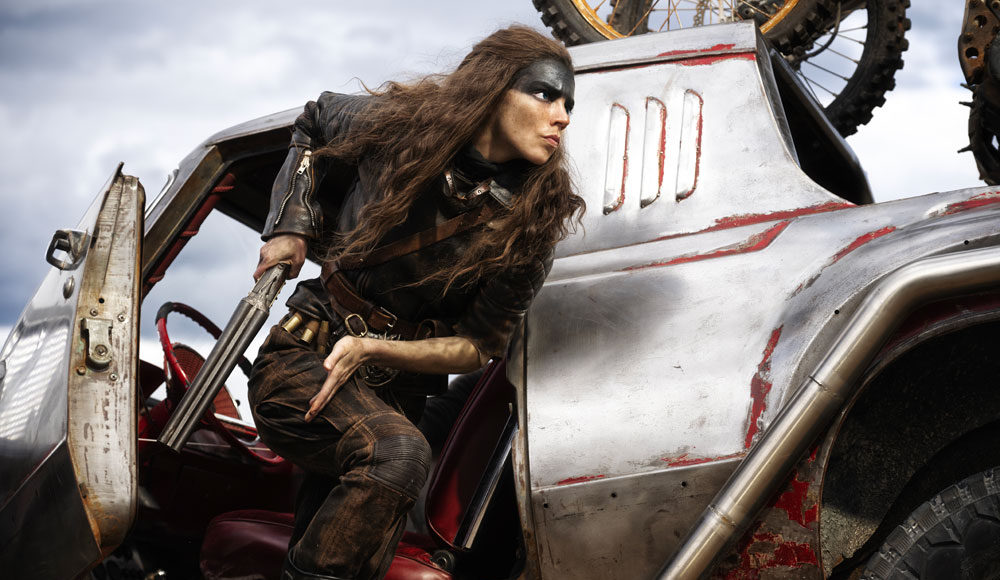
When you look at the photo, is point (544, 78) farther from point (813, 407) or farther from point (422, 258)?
point (813, 407)

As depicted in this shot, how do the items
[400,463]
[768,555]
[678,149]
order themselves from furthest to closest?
[678,149] → [400,463] → [768,555]

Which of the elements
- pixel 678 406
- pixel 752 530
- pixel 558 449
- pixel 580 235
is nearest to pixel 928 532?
pixel 752 530

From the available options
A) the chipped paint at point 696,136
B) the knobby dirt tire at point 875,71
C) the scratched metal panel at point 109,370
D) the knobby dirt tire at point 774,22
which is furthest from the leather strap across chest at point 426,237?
the knobby dirt tire at point 875,71

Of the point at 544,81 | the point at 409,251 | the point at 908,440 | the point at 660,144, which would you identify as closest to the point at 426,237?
the point at 409,251

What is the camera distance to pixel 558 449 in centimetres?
245

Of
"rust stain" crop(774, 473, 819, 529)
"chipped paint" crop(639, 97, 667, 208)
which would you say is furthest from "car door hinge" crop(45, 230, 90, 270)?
"rust stain" crop(774, 473, 819, 529)

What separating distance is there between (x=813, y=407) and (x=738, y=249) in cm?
55

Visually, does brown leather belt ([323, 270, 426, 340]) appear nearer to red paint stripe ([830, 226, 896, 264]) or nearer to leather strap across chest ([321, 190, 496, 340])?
leather strap across chest ([321, 190, 496, 340])

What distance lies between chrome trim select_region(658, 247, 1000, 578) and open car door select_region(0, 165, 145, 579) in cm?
134

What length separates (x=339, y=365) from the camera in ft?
8.04

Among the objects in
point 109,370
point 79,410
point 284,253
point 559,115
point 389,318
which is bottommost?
point 79,410

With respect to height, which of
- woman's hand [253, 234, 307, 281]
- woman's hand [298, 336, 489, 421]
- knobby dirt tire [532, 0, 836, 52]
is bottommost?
woman's hand [298, 336, 489, 421]

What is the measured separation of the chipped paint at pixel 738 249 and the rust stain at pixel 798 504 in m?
0.57

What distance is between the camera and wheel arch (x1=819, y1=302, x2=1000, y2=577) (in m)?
2.37
